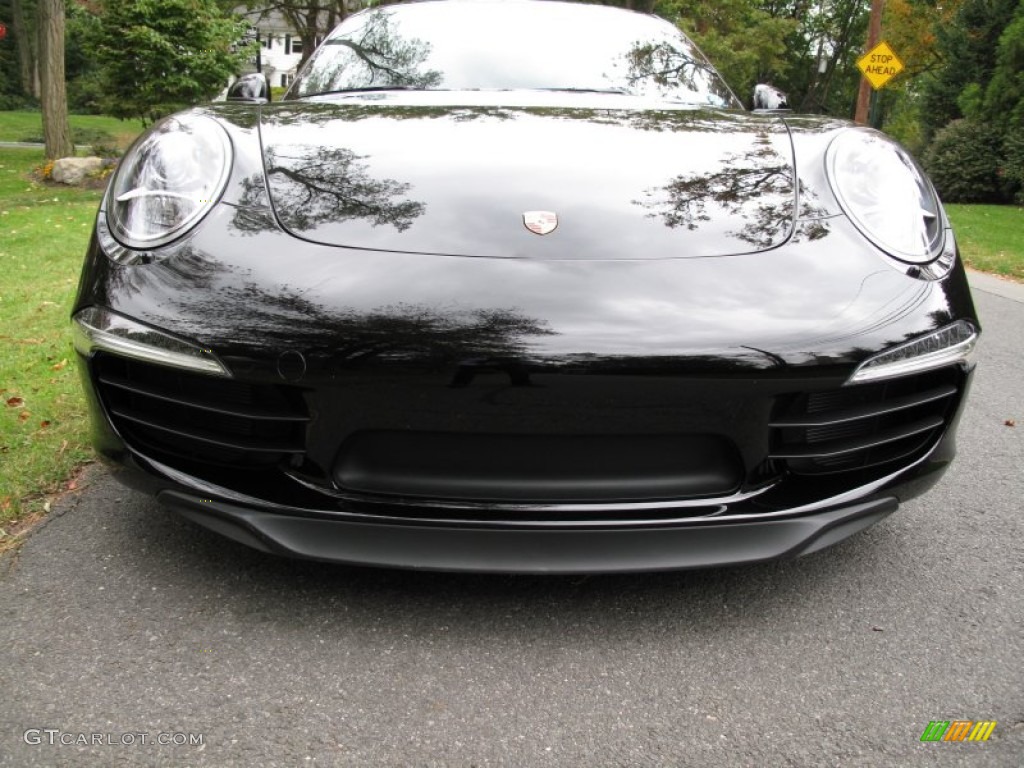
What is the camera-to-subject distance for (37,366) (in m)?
3.38

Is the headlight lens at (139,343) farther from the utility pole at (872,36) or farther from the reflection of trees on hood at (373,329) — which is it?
the utility pole at (872,36)

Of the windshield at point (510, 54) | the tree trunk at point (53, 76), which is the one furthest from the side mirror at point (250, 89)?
the tree trunk at point (53, 76)

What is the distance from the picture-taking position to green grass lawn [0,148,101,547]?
240 centimetres

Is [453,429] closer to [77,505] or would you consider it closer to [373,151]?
[373,151]

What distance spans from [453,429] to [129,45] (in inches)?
514

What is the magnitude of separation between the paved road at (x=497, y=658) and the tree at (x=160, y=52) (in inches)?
476

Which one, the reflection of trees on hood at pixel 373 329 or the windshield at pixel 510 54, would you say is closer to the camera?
the reflection of trees on hood at pixel 373 329

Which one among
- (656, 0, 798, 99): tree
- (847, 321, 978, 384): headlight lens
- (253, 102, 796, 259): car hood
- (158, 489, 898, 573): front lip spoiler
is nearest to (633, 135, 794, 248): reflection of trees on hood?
(253, 102, 796, 259): car hood

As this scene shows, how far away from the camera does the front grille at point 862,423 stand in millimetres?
1568

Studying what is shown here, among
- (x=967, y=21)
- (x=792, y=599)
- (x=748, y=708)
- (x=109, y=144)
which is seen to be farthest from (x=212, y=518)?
(x=967, y=21)

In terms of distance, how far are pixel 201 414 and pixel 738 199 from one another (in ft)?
3.89

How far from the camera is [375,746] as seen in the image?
53.4 inches

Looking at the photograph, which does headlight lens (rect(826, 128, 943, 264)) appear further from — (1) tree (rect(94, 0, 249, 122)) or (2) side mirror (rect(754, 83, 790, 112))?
(1) tree (rect(94, 0, 249, 122))

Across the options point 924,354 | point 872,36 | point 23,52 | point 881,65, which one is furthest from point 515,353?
point 23,52
